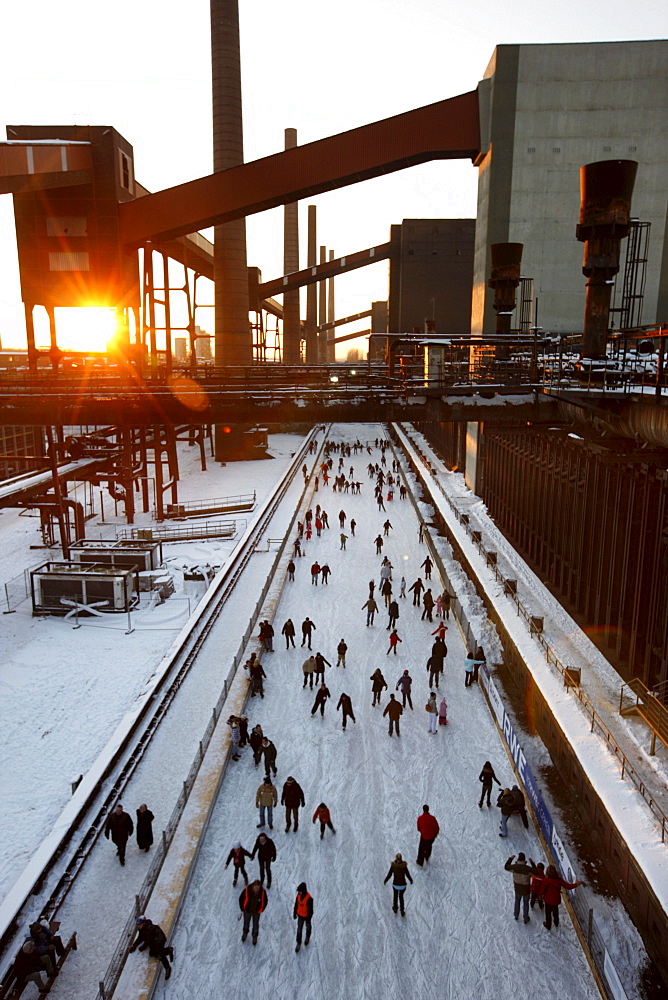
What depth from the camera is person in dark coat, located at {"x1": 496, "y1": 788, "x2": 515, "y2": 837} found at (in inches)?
426

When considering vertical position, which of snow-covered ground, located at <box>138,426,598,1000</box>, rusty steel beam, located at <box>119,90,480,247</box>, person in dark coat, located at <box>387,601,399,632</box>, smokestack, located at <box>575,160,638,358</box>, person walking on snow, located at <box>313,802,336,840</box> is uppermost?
rusty steel beam, located at <box>119,90,480,247</box>

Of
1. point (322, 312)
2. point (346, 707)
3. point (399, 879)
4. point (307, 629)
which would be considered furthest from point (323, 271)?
point (322, 312)

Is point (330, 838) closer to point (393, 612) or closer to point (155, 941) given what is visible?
point (155, 941)

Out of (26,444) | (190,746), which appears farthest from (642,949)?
(26,444)

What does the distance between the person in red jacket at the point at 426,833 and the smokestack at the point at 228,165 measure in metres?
42.1

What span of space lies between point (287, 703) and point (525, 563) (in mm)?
11225

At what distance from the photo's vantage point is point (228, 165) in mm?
44688

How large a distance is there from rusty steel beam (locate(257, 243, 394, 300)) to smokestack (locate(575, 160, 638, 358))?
4651 centimetres

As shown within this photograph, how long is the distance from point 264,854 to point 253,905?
3.50 ft

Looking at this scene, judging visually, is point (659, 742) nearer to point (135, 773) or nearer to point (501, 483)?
point (135, 773)

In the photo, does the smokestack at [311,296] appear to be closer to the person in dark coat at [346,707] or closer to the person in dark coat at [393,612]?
the person in dark coat at [393,612]

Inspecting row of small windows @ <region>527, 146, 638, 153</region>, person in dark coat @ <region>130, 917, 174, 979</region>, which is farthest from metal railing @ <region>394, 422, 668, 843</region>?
row of small windows @ <region>527, 146, 638, 153</region>

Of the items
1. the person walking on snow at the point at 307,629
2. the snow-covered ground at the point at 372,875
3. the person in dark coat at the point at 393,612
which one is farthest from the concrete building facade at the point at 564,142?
the snow-covered ground at the point at 372,875

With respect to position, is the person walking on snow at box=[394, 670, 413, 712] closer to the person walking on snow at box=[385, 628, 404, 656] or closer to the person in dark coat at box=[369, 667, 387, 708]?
the person in dark coat at box=[369, 667, 387, 708]
